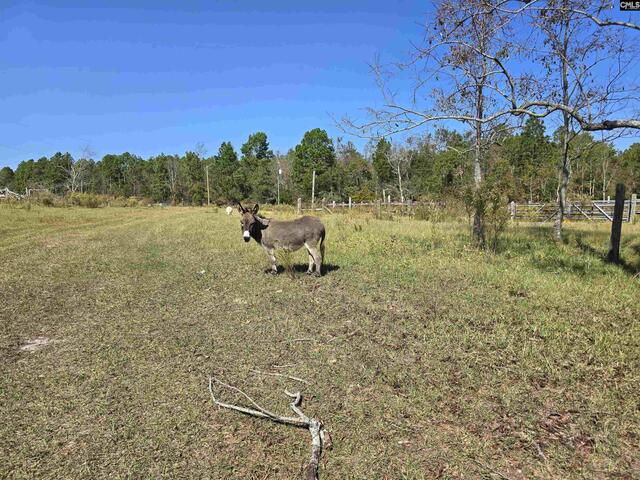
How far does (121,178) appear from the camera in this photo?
9219 cm

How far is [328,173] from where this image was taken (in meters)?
61.6

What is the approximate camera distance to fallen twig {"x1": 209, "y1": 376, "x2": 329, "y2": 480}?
309cm

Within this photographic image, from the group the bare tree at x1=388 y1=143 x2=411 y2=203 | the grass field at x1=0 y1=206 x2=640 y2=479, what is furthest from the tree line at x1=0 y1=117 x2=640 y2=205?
the grass field at x1=0 y1=206 x2=640 y2=479

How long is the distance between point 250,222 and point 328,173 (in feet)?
175

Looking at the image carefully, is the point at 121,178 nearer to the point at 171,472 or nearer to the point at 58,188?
the point at 58,188

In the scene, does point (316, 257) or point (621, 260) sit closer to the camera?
point (316, 257)

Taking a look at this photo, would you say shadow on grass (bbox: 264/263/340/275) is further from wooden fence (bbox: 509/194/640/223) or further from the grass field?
wooden fence (bbox: 509/194/640/223)

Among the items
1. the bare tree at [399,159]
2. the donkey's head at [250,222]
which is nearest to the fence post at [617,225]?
the donkey's head at [250,222]

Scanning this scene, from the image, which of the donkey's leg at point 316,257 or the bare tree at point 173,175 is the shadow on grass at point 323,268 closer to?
the donkey's leg at point 316,257

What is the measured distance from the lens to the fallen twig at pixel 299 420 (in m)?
3.09

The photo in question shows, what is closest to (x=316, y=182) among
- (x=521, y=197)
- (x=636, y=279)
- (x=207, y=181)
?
(x=207, y=181)

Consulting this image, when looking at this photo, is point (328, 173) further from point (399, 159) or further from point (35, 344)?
point (35, 344)

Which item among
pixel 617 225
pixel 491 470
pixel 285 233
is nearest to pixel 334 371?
pixel 491 470

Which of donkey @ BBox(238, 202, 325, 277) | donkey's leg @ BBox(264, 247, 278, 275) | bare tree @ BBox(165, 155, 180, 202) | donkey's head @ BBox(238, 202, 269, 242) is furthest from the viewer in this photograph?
bare tree @ BBox(165, 155, 180, 202)
